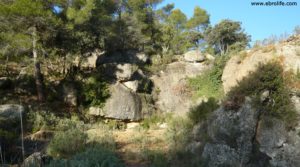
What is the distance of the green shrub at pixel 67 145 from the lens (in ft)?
24.3

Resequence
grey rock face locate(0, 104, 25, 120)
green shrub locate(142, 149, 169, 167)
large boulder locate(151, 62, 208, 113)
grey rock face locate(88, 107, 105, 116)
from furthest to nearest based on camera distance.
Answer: large boulder locate(151, 62, 208, 113), grey rock face locate(88, 107, 105, 116), grey rock face locate(0, 104, 25, 120), green shrub locate(142, 149, 169, 167)

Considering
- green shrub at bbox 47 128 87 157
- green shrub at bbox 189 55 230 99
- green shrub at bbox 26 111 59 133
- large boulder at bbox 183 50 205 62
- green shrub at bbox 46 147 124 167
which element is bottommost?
green shrub at bbox 47 128 87 157

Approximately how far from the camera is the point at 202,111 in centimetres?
812

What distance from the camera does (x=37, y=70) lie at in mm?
12398

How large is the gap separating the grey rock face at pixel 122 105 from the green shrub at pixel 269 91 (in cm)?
692

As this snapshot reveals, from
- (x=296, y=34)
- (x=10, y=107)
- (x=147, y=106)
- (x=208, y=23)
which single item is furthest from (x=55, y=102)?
(x=208, y=23)

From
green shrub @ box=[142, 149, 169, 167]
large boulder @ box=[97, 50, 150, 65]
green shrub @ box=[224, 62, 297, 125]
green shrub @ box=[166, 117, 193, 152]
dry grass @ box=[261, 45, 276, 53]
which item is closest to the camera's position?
green shrub @ box=[224, 62, 297, 125]

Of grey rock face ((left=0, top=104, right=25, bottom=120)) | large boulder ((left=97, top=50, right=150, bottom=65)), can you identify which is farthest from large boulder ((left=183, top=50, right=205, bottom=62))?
grey rock face ((left=0, top=104, right=25, bottom=120))

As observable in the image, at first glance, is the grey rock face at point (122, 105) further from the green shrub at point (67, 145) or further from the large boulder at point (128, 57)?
the green shrub at point (67, 145)

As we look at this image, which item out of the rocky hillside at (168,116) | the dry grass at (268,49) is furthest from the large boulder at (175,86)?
the dry grass at (268,49)

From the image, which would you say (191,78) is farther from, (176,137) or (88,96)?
(176,137)

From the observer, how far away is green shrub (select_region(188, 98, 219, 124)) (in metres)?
7.91

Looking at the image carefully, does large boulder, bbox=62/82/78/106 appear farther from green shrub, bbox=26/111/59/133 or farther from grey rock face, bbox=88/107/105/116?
green shrub, bbox=26/111/59/133

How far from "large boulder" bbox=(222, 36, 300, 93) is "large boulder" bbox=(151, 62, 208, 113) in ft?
11.5
